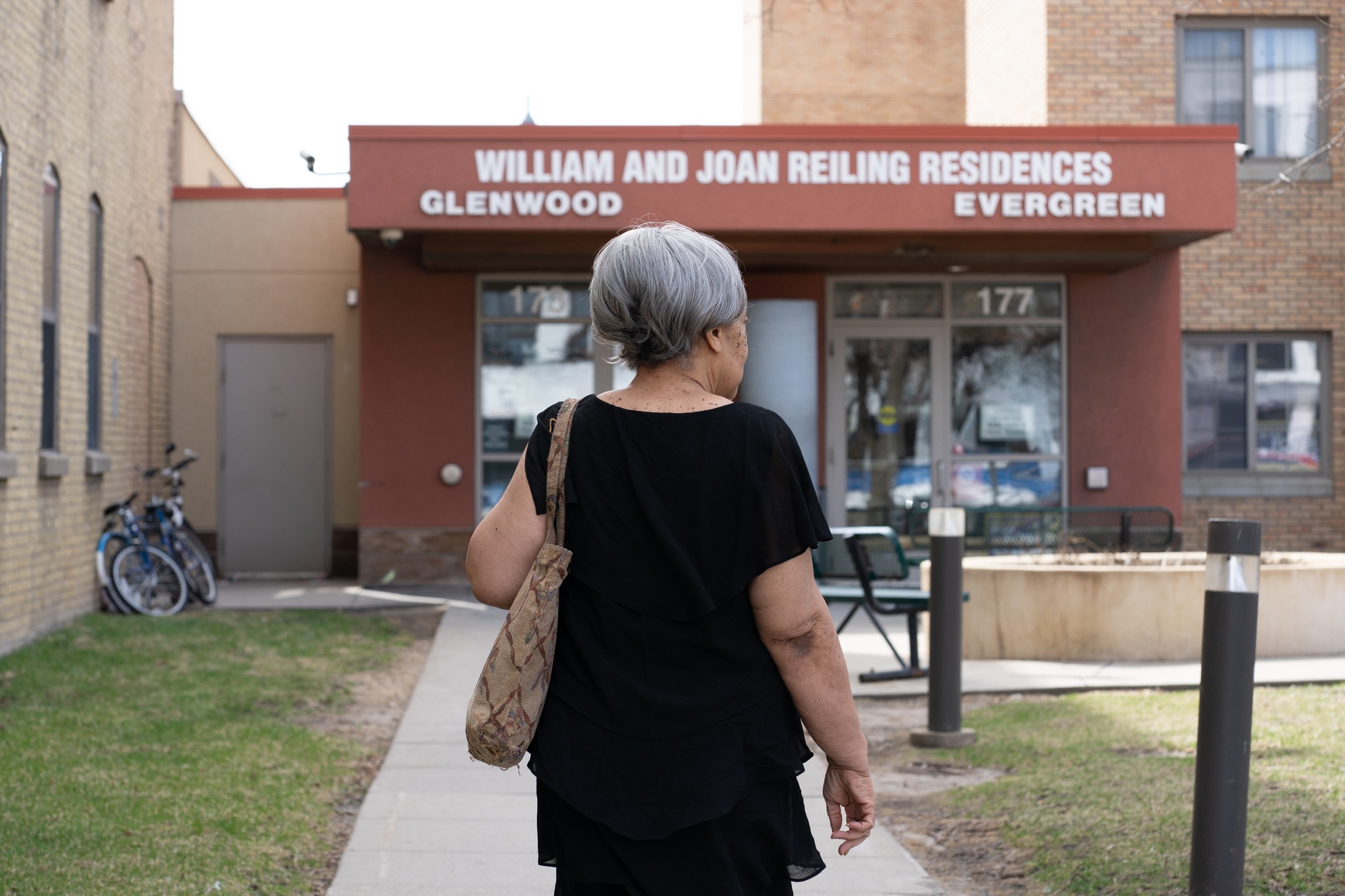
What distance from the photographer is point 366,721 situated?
24.8ft

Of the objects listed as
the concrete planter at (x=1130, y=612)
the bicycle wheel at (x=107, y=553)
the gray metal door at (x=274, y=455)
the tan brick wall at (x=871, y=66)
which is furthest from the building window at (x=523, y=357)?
the tan brick wall at (x=871, y=66)

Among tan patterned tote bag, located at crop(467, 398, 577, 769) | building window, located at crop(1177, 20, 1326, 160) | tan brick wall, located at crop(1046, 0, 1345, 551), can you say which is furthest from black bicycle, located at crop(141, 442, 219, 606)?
building window, located at crop(1177, 20, 1326, 160)

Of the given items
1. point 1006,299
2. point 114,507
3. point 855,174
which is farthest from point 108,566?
point 1006,299

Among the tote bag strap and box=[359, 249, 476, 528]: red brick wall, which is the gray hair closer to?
the tote bag strap

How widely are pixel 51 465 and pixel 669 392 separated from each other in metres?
8.82

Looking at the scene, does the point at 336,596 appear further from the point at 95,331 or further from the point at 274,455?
the point at 95,331

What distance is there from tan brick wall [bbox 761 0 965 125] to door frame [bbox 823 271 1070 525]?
9.30m

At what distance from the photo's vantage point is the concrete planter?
8820 millimetres

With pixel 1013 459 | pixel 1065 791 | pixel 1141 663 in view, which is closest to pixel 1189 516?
pixel 1013 459

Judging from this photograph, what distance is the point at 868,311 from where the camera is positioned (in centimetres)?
1468

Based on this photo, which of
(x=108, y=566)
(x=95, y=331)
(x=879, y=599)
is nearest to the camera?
(x=879, y=599)

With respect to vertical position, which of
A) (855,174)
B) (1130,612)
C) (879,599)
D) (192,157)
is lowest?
(1130,612)

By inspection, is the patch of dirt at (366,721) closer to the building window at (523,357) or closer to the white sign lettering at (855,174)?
the building window at (523,357)

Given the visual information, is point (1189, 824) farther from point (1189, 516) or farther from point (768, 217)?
point (1189, 516)
